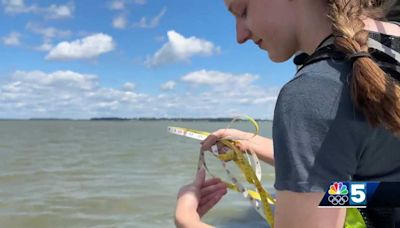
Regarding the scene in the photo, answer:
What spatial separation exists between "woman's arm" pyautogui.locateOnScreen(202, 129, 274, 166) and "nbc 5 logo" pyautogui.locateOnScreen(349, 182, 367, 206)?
3.01ft

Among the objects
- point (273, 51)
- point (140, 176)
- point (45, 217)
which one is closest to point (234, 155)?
point (273, 51)

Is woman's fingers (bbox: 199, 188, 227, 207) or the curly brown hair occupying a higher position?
the curly brown hair

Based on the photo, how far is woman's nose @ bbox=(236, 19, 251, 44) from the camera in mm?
1423

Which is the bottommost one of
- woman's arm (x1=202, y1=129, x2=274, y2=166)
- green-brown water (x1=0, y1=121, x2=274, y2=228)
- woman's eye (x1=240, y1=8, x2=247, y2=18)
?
green-brown water (x1=0, y1=121, x2=274, y2=228)

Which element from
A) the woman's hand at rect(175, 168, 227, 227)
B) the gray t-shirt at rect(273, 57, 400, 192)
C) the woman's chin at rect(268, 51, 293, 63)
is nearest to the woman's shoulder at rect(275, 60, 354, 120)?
the gray t-shirt at rect(273, 57, 400, 192)

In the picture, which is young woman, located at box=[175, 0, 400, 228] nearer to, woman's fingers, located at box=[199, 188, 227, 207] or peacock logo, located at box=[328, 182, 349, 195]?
peacock logo, located at box=[328, 182, 349, 195]

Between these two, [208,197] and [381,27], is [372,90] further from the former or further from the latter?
[208,197]

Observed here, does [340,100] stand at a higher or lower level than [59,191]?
higher

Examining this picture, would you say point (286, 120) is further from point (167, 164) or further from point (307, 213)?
point (167, 164)

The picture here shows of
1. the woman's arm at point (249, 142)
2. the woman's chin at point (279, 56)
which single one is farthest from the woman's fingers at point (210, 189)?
the woman's chin at point (279, 56)

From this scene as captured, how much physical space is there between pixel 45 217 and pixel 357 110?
649 centimetres

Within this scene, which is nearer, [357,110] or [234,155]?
[357,110]

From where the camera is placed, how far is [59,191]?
895 centimetres

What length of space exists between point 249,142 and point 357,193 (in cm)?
99
